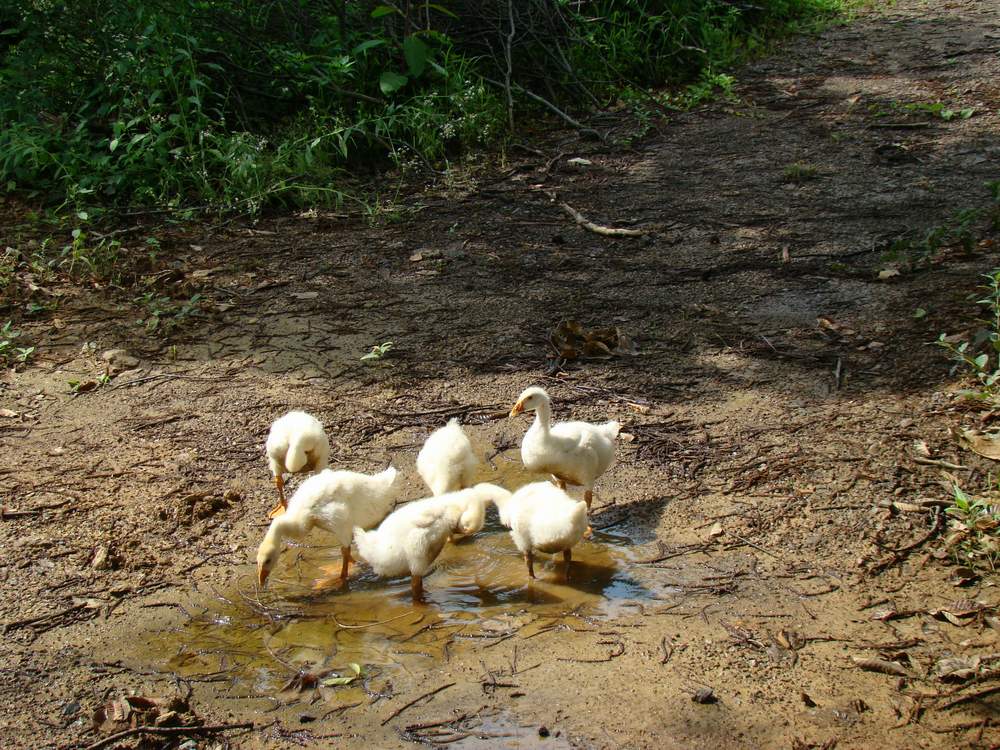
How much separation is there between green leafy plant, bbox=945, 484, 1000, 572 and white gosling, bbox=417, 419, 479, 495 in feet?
7.16

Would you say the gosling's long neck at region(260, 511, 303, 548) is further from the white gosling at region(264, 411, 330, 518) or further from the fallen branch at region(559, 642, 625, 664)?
the fallen branch at region(559, 642, 625, 664)

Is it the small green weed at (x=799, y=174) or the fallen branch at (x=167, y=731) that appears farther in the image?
the small green weed at (x=799, y=174)

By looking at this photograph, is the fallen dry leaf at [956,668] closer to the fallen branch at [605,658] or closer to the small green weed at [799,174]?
the fallen branch at [605,658]

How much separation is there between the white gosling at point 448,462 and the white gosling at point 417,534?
0.33 meters

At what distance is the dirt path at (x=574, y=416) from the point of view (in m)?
3.63

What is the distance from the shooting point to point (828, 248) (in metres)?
7.32

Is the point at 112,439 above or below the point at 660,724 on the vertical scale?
above

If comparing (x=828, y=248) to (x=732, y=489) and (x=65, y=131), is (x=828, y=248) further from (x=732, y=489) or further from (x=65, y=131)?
(x=65, y=131)

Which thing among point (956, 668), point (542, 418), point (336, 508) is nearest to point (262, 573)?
point (336, 508)

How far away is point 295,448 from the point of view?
15.8 ft

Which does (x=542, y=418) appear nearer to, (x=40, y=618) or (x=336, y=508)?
(x=336, y=508)

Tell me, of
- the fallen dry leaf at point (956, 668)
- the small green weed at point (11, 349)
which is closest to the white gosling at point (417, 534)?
the fallen dry leaf at point (956, 668)

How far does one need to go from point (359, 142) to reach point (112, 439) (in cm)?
478

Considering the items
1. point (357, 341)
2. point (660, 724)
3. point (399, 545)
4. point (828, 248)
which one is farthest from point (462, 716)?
point (828, 248)
